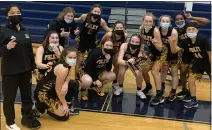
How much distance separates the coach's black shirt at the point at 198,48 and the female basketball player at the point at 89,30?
126 centimetres

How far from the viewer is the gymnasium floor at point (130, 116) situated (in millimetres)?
3574

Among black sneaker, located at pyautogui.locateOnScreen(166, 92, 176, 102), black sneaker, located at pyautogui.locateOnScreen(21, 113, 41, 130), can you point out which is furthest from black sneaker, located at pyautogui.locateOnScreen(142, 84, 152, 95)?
black sneaker, located at pyautogui.locateOnScreen(21, 113, 41, 130)

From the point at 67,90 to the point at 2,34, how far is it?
1.02 meters

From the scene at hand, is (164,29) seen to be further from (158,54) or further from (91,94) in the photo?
(91,94)

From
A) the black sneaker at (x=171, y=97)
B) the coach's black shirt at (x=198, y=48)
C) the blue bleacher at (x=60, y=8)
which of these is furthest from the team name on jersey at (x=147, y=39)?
the blue bleacher at (x=60, y=8)

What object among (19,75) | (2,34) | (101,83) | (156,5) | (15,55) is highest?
(156,5)

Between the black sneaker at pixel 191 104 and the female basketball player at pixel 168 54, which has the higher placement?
the female basketball player at pixel 168 54

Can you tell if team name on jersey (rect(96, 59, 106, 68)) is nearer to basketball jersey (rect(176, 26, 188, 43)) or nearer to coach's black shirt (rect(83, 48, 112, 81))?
coach's black shirt (rect(83, 48, 112, 81))

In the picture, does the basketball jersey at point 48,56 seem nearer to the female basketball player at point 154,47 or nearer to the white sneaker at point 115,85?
the white sneaker at point 115,85

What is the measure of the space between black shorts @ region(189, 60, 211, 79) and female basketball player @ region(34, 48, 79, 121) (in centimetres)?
166

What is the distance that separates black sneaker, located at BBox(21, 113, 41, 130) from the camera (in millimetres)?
3417

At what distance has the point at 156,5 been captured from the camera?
7.80 meters

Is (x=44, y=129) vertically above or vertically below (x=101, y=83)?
below

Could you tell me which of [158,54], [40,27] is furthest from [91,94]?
[40,27]
